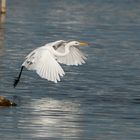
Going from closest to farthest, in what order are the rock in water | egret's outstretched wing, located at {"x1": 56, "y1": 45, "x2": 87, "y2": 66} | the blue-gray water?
the blue-gray water, the rock in water, egret's outstretched wing, located at {"x1": 56, "y1": 45, "x2": 87, "y2": 66}

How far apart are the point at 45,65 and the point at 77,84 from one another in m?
3.27

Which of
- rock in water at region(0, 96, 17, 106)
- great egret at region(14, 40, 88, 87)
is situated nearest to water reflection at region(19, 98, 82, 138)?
rock in water at region(0, 96, 17, 106)

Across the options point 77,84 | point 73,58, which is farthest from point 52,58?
point 77,84

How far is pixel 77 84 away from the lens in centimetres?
2061

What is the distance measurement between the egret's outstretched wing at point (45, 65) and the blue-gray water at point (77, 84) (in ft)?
1.96

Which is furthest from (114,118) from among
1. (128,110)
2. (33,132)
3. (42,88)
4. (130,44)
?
(130,44)

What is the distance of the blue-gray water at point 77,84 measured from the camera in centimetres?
1504

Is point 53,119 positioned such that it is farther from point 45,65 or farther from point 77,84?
point 77,84

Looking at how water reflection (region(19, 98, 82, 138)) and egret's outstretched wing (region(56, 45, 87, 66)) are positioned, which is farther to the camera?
egret's outstretched wing (region(56, 45, 87, 66))

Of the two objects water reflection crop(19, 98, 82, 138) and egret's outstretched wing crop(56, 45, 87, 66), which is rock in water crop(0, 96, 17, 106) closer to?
water reflection crop(19, 98, 82, 138)

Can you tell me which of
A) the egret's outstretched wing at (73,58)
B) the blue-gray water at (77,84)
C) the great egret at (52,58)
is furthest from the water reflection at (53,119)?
the egret's outstretched wing at (73,58)

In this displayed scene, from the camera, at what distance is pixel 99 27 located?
34938 millimetres

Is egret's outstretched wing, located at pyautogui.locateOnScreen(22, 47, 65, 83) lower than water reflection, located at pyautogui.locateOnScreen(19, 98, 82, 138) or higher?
higher

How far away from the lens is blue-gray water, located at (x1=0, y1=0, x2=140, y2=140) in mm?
15039
